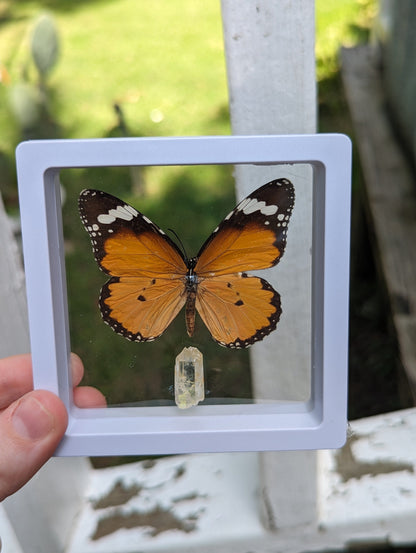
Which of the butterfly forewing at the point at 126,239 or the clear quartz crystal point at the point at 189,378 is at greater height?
the butterfly forewing at the point at 126,239

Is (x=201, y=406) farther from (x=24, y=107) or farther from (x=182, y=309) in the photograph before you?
(x=24, y=107)

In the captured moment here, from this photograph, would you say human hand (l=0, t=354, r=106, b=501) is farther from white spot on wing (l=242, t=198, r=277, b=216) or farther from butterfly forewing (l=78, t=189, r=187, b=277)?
white spot on wing (l=242, t=198, r=277, b=216)

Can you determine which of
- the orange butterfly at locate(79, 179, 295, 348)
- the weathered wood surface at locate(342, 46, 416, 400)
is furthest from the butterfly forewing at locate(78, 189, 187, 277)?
the weathered wood surface at locate(342, 46, 416, 400)

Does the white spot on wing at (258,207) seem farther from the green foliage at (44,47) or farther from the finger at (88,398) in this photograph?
the green foliage at (44,47)

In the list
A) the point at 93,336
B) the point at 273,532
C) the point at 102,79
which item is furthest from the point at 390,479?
the point at 102,79

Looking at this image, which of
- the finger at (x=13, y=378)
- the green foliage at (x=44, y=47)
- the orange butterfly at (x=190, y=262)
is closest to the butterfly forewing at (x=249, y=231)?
the orange butterfly at (x=190, y=262)
